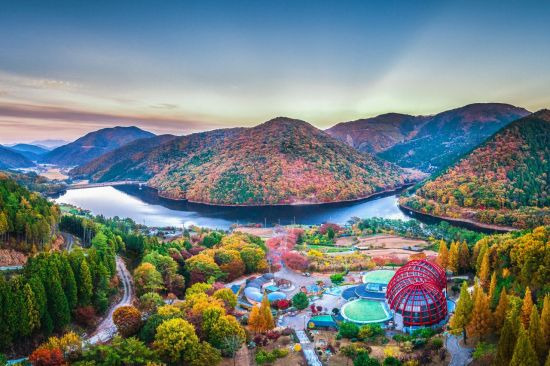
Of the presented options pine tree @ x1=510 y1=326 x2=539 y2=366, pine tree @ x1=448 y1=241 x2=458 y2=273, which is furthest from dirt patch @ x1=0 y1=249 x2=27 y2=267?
pine tree @ x1=448 y1=241 x2=458 y2=273

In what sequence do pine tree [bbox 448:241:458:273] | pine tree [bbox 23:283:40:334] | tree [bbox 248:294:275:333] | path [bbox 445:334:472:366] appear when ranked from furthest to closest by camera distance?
pine tree [bbox 448:241:458:273], tree [bbox 248:294:275:333], pine tree [bbox 23:283:40:334], path [bbox 445:334:472:366]

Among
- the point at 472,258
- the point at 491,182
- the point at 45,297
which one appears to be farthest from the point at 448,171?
the point at 45,297

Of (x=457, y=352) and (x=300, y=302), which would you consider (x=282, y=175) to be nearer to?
(x=300, y=302)

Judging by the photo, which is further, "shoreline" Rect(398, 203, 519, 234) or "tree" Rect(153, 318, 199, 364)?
"shoreline" Rect(398, 203, 519, 234)

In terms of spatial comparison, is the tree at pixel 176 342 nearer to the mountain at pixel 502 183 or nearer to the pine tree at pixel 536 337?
the pine tree at pixel 536 337

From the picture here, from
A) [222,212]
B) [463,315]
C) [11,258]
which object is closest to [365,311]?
[463,315]

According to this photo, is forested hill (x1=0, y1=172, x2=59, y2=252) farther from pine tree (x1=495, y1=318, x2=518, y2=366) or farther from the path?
pine tree (x1=495, y1=318, x2=518, y2=366)

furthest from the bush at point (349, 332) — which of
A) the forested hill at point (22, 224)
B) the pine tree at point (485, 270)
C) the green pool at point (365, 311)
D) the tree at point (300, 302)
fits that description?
the forested hill at point (22, 224)
